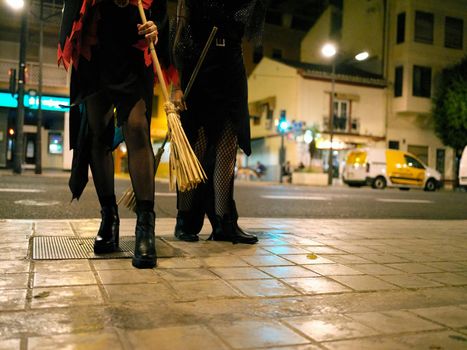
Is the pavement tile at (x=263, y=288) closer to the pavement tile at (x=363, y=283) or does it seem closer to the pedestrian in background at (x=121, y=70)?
the pavement tile at (x=363, y=283)

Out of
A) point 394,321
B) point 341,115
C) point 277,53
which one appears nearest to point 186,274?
point 394,321

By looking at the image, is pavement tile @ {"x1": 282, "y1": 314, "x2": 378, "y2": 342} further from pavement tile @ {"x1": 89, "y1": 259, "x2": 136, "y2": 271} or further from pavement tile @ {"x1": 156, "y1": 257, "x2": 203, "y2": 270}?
pavement tile @ {"x1": 89, "y1": 259, "x2": 136, "y2": 271}

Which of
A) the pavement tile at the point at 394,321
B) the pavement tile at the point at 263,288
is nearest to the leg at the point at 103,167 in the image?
the pavement tile at the point at 263,288

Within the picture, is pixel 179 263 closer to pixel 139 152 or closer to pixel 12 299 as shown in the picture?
pixel 139 152

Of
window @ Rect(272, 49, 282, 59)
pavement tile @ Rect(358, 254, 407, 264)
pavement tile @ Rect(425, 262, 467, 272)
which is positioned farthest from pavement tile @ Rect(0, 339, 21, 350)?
window @ Rect(272, 49, 282, 59)

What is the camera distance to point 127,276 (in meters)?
2.47

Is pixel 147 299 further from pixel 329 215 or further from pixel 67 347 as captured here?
pixel 329 215

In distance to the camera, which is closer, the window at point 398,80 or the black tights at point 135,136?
the black tights at point 135,136

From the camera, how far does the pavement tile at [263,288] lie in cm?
231

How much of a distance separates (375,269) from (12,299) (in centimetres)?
196

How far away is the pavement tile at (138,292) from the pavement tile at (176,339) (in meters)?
0.36

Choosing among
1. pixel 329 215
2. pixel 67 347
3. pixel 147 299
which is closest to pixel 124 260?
pixel 147 299

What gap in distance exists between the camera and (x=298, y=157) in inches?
1164

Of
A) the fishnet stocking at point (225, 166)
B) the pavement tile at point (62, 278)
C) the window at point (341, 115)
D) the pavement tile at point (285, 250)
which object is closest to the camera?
the pavement tile at point (62, 278)
